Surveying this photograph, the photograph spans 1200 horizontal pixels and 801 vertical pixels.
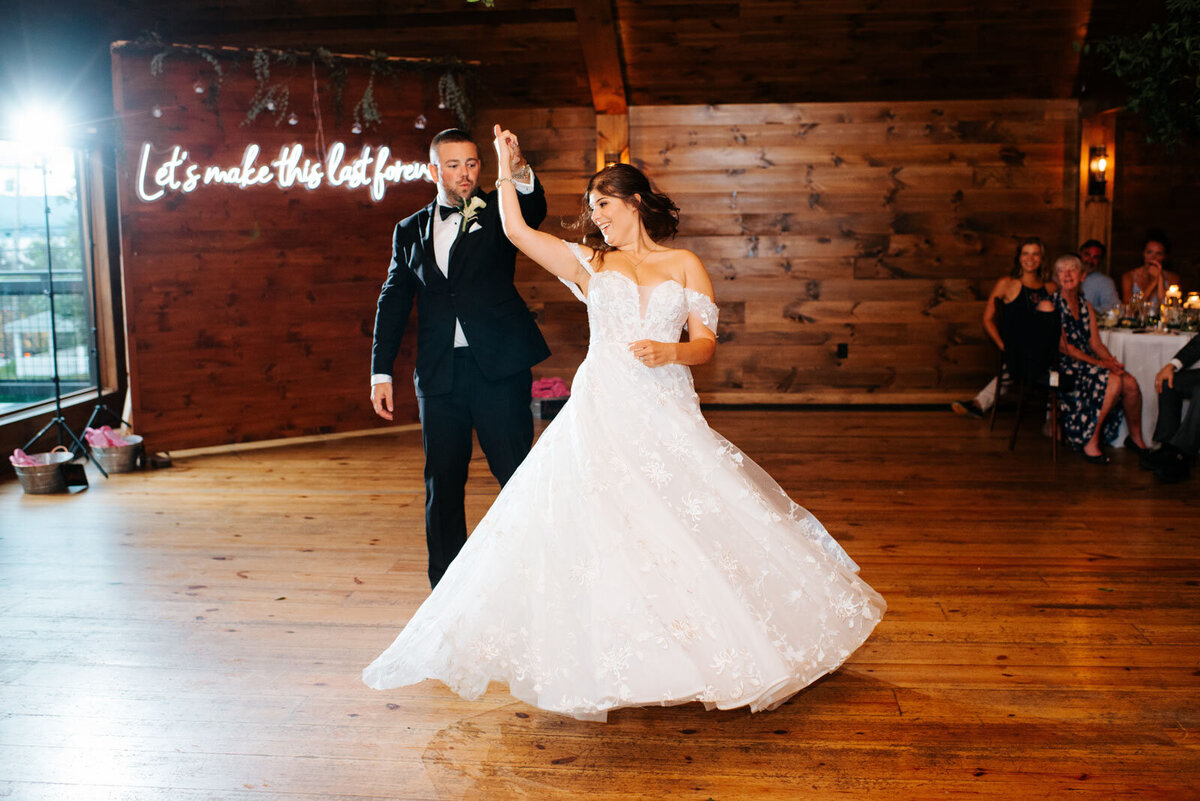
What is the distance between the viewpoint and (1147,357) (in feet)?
20.0

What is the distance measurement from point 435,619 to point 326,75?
5222 millimetres

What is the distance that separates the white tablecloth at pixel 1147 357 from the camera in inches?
236

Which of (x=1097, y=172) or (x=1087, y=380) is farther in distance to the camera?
(x=1097, y=172)

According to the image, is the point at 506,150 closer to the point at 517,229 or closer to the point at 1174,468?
the point at 517,229

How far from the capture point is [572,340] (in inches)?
337

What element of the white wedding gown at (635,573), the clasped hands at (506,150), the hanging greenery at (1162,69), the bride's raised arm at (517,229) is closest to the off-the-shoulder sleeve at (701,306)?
the white wedding gown at (635,573)

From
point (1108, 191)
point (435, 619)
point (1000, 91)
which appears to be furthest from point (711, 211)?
point (435, 619)

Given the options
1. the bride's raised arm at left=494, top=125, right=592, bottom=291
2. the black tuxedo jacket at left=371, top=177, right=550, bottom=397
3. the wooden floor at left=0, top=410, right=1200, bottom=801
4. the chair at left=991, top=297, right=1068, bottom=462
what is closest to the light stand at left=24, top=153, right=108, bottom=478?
the wooden floor at left=0, top=410, right=1200, bottom=801

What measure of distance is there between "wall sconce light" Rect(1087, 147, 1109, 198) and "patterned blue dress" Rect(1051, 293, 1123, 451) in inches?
96.2

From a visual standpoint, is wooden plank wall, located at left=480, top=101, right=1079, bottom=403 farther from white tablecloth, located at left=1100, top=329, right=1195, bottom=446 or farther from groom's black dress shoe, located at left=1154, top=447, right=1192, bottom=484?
groom's black dress shoe, located at left=1154, top=447, right=1192, bottom=484

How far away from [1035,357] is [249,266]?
203 inches

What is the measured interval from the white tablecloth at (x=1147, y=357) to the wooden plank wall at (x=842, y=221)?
2139 millimetres

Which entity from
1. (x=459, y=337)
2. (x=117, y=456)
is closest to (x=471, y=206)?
(x=459, y=337)

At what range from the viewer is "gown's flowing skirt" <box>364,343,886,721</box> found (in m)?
2.43
